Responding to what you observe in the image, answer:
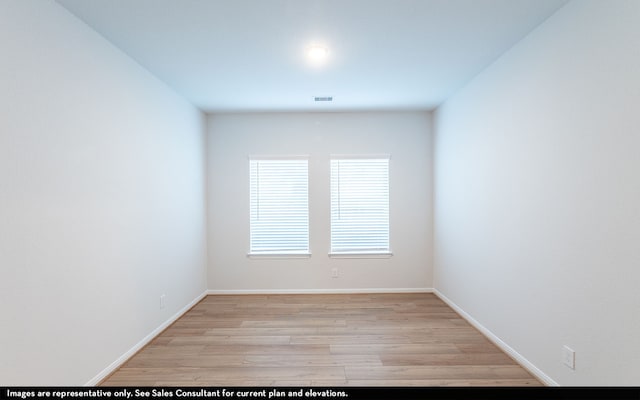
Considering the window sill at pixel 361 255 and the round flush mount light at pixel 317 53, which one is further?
the window sill at pixel 361 255

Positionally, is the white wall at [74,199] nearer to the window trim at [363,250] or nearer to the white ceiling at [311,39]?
the white ceiling at [311,39]

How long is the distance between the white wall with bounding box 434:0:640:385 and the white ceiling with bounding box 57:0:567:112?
1.28 ft

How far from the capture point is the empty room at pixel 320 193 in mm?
1917

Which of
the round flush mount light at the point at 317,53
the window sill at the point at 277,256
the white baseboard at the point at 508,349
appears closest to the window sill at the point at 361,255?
the window sill at the point at 277,256

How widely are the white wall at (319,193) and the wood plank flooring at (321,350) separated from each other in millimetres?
578

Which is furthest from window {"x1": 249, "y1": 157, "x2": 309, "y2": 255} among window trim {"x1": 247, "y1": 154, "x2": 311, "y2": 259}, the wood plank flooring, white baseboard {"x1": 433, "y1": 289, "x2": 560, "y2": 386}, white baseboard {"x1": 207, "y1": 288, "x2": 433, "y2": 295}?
white baseboard {"x1": 433, "y1": 289, "x2": 560, "y2": 386}

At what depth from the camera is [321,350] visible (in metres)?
2.99

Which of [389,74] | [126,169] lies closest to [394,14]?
[389,74]

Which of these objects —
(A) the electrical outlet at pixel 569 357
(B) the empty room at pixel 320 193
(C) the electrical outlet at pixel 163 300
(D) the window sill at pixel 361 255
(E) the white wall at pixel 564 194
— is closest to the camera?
(E) the white wall at pixel 564 194

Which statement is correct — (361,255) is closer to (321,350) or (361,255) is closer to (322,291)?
(322,291)

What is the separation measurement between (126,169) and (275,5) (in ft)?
6.40

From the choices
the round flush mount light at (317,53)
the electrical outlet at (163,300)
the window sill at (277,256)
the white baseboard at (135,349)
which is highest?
the round flush mount light at (317,53)

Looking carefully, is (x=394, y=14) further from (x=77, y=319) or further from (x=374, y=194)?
(x=77, y=319)

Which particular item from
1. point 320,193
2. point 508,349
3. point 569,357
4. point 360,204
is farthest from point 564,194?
point 320,193
